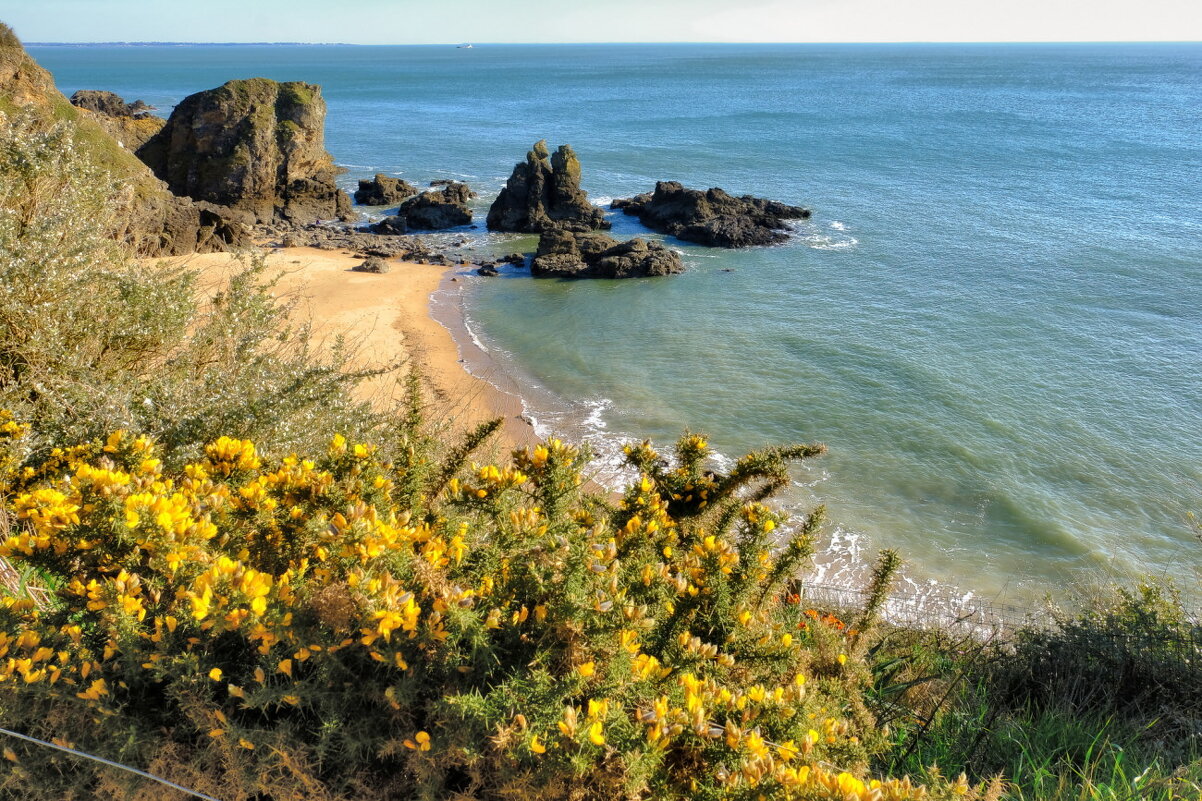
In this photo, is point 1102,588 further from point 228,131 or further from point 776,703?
point 228,131

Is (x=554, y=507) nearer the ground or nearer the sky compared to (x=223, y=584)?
nearer the ground

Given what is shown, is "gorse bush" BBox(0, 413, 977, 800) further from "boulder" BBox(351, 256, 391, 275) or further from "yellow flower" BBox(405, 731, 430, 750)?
"boulder" BBox(351, 256, 391, 275)

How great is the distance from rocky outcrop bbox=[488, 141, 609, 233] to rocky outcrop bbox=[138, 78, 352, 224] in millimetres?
9111

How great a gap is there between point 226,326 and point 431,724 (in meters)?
5.87

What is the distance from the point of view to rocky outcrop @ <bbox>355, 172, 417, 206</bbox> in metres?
41.5

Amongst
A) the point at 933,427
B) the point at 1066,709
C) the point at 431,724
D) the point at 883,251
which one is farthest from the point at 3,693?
the point at 883,251

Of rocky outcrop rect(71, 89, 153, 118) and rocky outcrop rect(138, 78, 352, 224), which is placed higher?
rocky outcrop rect(71, 89, 153, 118)

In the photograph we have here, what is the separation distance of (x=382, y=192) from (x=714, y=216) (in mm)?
18678

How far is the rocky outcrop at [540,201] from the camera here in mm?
36344

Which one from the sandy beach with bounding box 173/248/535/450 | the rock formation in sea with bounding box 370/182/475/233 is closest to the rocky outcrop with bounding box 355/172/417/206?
the rock formation in sea with bounding box 370/182/475/233

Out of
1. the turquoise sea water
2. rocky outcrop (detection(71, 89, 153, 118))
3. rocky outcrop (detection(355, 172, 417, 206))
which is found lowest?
the turquoise sea water

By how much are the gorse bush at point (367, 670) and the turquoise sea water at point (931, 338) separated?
11.4m

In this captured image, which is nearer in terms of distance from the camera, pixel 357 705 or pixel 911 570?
pixel 357 705

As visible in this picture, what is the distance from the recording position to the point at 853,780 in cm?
259
